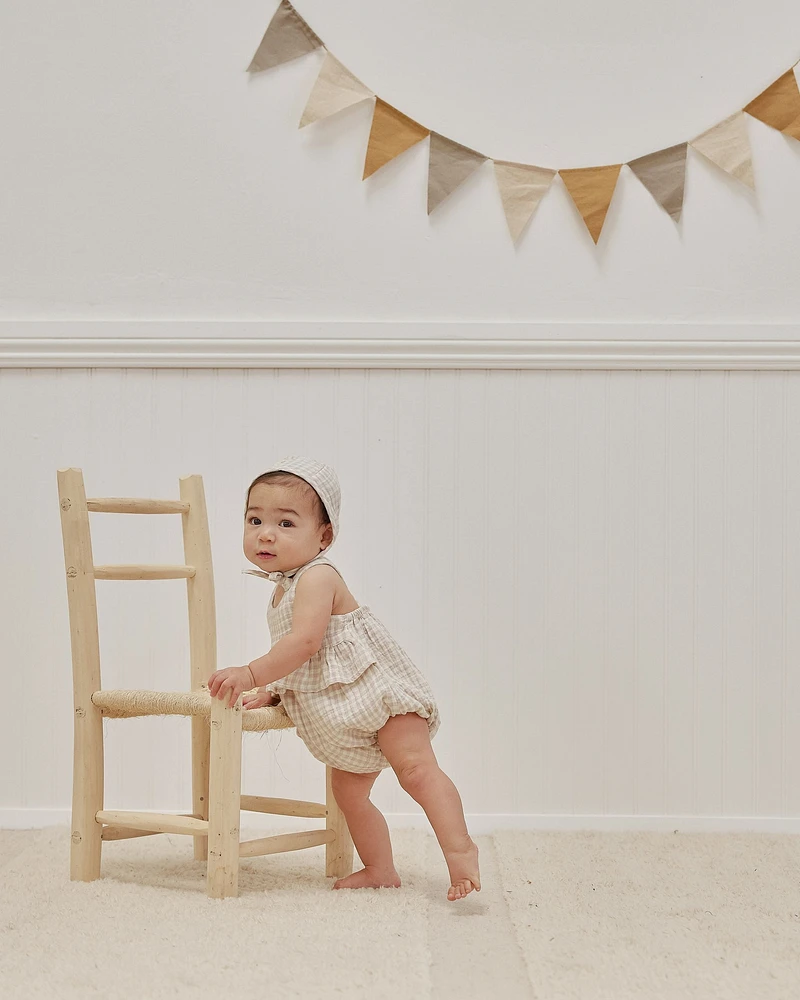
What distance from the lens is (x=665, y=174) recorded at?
6.40ft

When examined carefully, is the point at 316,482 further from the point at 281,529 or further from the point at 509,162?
the point at 509,162

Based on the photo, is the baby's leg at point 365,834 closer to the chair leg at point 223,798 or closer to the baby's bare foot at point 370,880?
the baby's bare foot at point 370,880

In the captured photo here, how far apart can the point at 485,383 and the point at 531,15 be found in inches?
28.7

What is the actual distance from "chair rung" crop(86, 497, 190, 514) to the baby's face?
0.20m

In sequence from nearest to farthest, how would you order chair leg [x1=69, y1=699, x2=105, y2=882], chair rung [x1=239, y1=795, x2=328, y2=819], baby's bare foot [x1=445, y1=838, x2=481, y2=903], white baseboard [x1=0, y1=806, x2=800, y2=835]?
baby's bare foot [x1=445, y1=838, x2=481, y2=903] → chair leg [x1=69, y1=699, x2=105, y2=882] → chair rung [x1=239, y1=795, x2=328, y2=819] → white baseboard [x1=0, y1=806, x2=800, y2=835]

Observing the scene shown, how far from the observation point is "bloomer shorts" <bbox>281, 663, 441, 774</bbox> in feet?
4.85

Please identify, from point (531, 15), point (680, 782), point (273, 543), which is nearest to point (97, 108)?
point (531, 15)

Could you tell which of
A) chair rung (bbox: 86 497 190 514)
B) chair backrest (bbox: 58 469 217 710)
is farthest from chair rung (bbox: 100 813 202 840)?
chair rung (bbox: 86 497 190 514)

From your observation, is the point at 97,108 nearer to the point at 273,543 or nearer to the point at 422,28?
the point at 422,28

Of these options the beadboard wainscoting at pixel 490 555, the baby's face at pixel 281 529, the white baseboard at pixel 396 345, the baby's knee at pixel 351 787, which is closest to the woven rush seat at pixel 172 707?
the baby's knee at pixel 351 787

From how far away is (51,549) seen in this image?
195cm

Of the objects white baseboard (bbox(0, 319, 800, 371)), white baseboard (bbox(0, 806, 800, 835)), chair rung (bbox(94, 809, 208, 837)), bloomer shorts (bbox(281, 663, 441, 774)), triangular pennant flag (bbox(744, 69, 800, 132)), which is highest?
triangular pennant flag (bbox(744, 69, 800, 132))

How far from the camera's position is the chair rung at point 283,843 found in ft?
4.78

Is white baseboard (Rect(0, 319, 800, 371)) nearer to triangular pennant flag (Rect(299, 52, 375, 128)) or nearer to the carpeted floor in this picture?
triangular pennant flag (Rect(299, 52, 375, 128))
